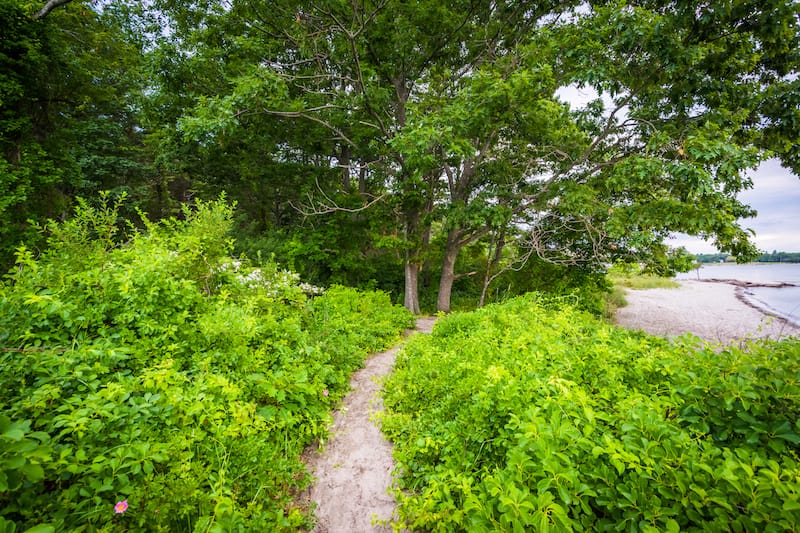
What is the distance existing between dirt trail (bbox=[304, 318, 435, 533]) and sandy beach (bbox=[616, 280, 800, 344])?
28.1 feet

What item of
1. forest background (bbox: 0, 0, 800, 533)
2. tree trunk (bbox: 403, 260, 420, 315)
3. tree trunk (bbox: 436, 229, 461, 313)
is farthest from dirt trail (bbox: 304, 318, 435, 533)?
tree trunk (bbox: 436, 229, 461, 313)

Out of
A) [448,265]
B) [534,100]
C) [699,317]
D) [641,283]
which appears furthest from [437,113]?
[641,283]

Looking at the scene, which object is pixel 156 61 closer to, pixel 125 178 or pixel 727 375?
pixel 727 375

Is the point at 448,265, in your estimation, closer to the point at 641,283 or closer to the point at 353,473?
the point at 353,473

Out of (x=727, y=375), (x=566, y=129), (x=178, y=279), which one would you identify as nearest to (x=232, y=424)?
(x=178, y=279)

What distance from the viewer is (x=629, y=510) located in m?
1.62

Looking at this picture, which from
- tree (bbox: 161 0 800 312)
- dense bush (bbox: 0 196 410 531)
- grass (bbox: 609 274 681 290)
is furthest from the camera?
grass (bbox: 609 274 681 290)

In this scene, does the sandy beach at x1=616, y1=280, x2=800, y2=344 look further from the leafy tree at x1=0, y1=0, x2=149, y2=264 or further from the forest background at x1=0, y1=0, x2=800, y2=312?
the leafy tree at x1=0, y1=0, x2=149, y2=264

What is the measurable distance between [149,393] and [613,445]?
326cm

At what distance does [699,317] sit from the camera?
476 inches

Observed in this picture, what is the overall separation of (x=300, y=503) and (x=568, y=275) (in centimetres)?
1242

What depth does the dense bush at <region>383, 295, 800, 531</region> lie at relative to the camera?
148 centimetres

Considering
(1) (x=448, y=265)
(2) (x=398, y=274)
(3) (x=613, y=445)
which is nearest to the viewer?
(3) (x=613, y=445)

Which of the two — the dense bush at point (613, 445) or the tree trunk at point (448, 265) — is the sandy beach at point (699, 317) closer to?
the tree trunk at point (448, 265)
